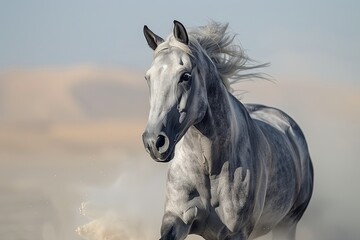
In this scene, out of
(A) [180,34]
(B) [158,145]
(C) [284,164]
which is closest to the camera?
(B) [158,145]

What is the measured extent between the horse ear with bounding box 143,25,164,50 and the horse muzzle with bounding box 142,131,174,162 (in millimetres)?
894

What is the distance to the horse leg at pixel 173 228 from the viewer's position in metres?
7.71

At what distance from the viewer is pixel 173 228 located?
776cm

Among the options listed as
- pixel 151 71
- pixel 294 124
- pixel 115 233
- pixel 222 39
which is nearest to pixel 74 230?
pixel 115 233

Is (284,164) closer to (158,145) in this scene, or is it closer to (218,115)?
(218,115)

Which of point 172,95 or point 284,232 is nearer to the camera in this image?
point 172,95

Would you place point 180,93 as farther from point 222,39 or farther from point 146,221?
point 146,221

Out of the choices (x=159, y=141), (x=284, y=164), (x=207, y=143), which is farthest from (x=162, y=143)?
(x=284, y=164)

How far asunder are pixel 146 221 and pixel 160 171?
0.58 meters

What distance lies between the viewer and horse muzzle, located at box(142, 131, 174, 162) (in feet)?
22.8

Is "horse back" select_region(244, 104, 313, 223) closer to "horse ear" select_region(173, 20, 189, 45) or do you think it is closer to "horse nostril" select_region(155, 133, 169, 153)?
"horse ear" select_region(173, 20, 189, 45)

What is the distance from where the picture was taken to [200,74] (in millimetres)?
7430

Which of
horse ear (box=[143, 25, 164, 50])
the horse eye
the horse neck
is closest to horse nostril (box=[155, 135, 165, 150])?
the horse eye

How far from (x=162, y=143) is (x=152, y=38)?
979 mm
